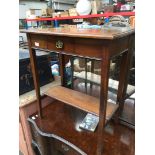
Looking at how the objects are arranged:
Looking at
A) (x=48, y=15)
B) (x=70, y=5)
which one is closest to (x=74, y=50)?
(x=48, y=15)

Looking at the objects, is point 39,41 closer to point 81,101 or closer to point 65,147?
point 81,101

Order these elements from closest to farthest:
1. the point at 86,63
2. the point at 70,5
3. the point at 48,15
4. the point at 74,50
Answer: the point at 74,50 → the point at 86,63 → the point at 48,15 → the point at 70,5

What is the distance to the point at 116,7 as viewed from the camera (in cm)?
120

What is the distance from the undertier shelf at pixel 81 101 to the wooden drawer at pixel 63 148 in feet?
0.84

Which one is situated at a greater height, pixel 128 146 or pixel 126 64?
pixel 126 64

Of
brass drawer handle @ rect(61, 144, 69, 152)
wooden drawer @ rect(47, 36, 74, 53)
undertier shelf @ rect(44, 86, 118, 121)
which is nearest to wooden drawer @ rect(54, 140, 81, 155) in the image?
brass drawer handle @ rect(61, 144, 69, 152)

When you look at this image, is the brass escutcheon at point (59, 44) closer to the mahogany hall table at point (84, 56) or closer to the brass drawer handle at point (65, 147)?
the mahogany hall table at point (84, 56)

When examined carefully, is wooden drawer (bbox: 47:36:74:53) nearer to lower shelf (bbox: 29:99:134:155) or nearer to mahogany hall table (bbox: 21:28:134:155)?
mahogany hall table (bbox: 21:28:134:155)

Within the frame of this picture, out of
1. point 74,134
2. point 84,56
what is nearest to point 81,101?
point 74,134

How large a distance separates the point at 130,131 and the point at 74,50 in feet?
2.11

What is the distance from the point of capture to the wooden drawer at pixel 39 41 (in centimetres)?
82

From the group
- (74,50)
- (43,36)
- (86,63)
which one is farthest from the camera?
(86,63)

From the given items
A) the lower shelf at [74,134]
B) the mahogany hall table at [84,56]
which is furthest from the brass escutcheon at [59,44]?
the lower shelf at [74,134]
